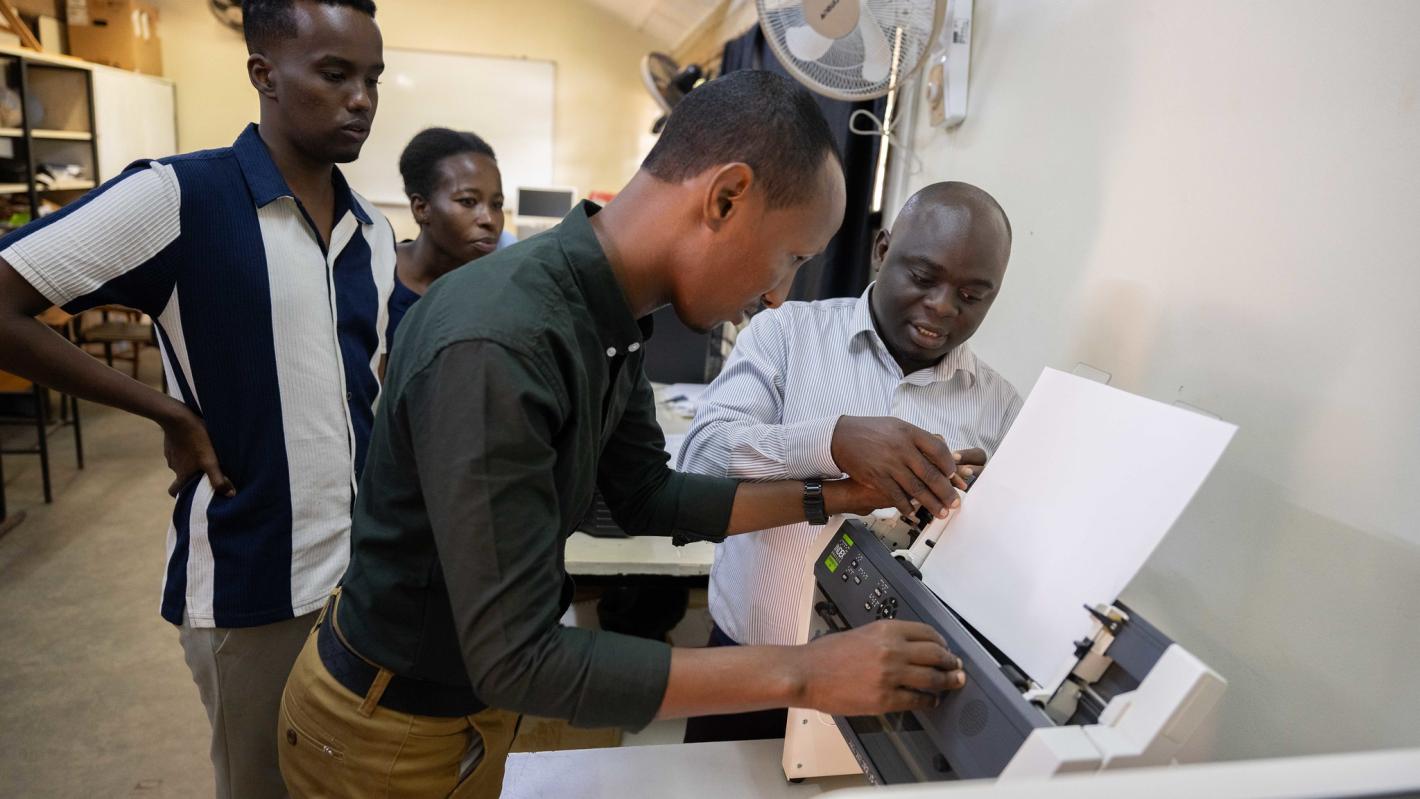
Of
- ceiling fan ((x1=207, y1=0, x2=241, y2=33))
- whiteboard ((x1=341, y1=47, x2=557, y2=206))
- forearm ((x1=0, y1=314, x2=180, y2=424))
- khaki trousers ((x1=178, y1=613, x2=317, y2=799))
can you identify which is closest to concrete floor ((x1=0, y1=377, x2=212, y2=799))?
khaki trousers ((x1=178, y1=613, x2=317, y2=799))

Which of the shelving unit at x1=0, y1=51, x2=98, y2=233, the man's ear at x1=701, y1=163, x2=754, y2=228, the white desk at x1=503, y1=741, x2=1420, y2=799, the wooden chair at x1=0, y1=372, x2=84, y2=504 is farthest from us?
the shelving unit at x1=0, y1=51, x2=98, y2=233

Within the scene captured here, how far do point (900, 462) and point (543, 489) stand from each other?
48cm

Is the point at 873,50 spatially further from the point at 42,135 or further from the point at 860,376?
the point at 42,135

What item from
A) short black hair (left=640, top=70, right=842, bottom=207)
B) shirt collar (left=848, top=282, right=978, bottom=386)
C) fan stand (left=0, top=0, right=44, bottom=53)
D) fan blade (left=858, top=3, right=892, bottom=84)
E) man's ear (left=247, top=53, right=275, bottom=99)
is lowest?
shirt collar (left=848, top=282, right=978, bottom=386)

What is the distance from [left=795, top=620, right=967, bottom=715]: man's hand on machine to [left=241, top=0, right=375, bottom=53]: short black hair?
44.7 inches

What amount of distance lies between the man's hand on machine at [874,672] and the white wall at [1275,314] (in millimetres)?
512

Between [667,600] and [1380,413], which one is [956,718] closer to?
[1380,413]

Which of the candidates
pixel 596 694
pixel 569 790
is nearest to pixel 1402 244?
pixel 596 694

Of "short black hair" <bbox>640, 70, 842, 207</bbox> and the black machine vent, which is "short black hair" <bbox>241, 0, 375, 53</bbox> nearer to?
"short black hair" <bbox>640, 70, 842, 207</bbox>

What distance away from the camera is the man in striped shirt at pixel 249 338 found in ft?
3.29

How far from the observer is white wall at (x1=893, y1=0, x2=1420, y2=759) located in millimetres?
827

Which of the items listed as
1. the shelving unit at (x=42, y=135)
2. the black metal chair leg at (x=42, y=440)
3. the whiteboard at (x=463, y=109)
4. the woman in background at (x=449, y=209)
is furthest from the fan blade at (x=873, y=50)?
the whiteboard at (x=463, y=109)

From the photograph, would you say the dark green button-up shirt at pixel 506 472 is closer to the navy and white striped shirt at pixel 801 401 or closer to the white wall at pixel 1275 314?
the navy and white striped shirt at pixel 801 401

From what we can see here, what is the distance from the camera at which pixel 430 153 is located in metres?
2.01
